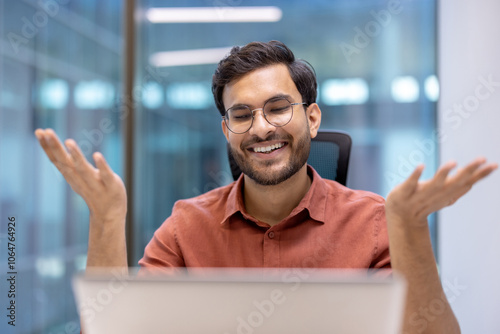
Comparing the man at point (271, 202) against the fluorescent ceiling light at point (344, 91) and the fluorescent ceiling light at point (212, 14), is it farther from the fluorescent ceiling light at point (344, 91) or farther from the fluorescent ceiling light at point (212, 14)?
the fluorescent ceiling light at point (212, 14)

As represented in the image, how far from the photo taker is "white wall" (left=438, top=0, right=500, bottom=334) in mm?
2289

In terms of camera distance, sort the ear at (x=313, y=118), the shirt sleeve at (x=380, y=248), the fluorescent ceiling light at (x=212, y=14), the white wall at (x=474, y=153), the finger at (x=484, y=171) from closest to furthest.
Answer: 1. the finger at (x=484, y=171)
2. the shirt sleeve at (x=380, y=248)
3. the ear at (x=313, y=118)
4. the white wall at (x=474, y=153)
5. the fluorescent ceiling light at (x=212, y=14)

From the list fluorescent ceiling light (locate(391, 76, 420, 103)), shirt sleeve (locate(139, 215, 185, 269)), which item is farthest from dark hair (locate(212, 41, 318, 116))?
fluorescent ceiling light (locate(391, 76, 420, 103))

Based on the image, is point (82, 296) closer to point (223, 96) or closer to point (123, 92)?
point (223, 96)

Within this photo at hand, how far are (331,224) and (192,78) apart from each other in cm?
185

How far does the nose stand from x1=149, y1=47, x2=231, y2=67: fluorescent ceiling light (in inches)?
63.3

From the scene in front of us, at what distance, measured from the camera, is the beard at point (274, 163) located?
1.37 m

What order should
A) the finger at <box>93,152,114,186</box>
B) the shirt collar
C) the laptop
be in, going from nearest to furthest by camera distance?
the laptop → the finger at <box>93,152,114,186</box> → the shirt collar

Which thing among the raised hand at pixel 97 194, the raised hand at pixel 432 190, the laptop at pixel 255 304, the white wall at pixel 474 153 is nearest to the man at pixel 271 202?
the raised hand at pixel 97 194

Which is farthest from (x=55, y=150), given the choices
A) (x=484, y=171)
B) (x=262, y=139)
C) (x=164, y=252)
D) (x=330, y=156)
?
(x=330, y=156)

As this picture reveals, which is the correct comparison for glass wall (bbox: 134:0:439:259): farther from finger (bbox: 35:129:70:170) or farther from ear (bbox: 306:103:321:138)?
finger (bbox: 35:129:70:170)

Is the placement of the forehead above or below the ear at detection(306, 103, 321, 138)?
above

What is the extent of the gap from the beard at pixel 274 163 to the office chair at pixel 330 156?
0.54 feet

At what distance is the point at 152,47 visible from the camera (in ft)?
9.53
